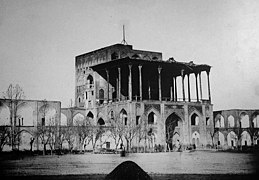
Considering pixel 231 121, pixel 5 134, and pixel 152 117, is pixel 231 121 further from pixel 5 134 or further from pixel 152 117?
pixel 5 134

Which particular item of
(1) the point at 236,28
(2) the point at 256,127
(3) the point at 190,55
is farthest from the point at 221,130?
(1) the point at 236,28

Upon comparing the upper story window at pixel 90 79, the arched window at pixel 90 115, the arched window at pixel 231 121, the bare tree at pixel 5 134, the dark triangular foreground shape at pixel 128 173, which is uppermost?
the upper story window at pixel 90 79

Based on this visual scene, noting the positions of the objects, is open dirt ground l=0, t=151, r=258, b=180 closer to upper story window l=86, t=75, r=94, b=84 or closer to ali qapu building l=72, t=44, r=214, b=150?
ali qapu building l=72, t=44, r=214, b=150

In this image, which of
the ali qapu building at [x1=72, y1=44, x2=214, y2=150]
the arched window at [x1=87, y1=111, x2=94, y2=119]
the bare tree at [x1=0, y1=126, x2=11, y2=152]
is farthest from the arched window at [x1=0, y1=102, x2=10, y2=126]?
the arched window at [x1=87, y1=111, x2=94, y2=119]

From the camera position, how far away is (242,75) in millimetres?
21656

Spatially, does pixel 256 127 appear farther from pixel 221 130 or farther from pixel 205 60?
pixel 205 60

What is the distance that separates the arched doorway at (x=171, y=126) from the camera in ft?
125

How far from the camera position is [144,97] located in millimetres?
42500

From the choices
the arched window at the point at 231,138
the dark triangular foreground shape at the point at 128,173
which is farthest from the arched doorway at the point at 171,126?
the dark triangular foreground shape at the point at 128,173

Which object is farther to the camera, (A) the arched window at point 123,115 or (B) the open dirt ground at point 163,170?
(A) the arched window at point 123,115

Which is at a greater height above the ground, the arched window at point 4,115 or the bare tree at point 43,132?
the arched window at point 4,115

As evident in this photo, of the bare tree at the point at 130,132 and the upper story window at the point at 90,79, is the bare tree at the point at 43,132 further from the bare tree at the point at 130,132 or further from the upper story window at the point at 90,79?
the upper story window at the point at 90,79

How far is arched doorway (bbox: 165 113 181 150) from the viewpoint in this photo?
125 feet

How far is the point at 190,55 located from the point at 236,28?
4.66 m
